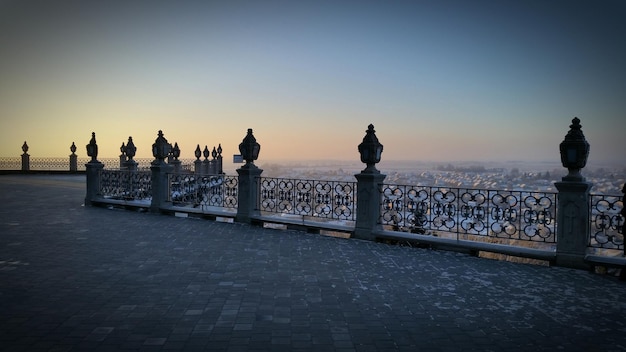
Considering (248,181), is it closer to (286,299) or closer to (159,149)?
(159,149)

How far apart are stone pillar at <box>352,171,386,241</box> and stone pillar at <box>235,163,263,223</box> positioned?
12.5 feet

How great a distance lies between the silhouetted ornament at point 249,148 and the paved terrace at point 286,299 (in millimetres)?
4043

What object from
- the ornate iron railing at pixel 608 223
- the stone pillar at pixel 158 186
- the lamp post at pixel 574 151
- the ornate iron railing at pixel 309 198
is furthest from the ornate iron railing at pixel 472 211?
the stone pillar at pixel 158 186

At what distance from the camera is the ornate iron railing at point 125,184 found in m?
17.5

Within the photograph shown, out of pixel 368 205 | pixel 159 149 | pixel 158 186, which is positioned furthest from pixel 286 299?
pixel 159 149

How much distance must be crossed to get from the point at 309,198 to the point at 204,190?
14.7 feet

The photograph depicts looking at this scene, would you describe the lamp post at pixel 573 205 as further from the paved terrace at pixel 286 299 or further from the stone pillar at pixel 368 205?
the stone pillar at pixel 368 205

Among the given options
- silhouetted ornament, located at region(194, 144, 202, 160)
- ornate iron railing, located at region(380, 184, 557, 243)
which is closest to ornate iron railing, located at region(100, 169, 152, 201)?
ornate iron railing, located at region(380, 184, 557, 243)

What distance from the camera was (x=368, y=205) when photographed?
11359mm

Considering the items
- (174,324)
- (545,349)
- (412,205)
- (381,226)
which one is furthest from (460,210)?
(174,324)

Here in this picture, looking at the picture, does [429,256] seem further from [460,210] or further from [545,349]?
[545,349]

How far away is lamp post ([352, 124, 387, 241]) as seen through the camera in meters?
11.3

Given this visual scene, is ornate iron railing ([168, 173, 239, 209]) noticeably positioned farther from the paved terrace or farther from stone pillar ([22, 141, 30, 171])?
stone pillar ([22, 141, 30, 171])

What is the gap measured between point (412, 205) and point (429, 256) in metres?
1.86
